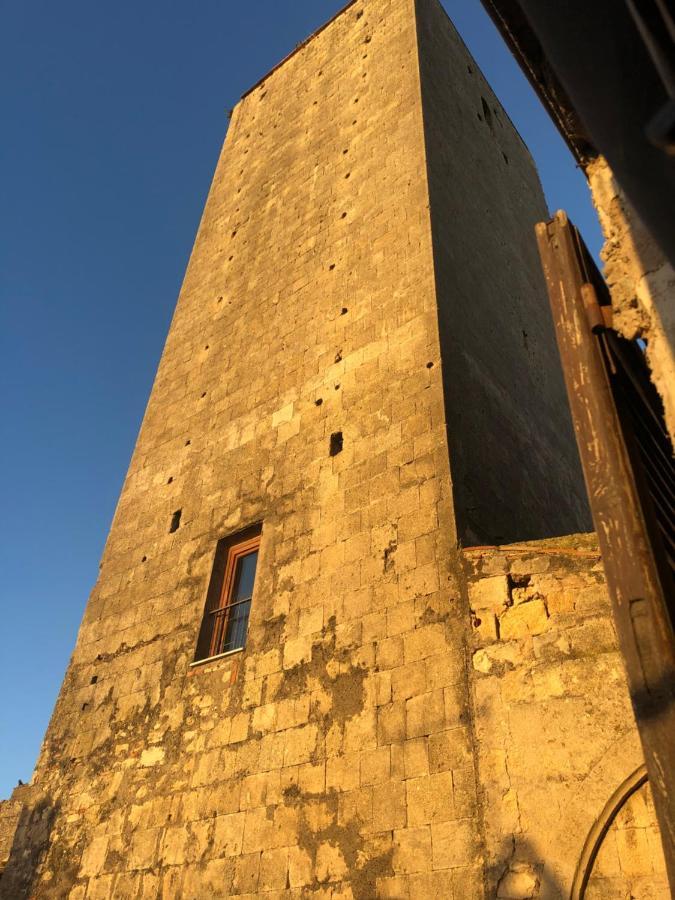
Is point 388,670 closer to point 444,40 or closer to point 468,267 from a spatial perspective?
point 468,267

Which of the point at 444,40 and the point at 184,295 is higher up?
the point at 444,40

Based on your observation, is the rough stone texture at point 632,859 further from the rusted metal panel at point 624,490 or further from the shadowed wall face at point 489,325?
the shadowed wall face at point 489,325

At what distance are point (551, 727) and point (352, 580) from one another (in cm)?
219

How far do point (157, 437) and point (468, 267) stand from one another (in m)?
5.03

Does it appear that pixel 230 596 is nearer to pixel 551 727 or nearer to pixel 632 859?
pixel 551 727

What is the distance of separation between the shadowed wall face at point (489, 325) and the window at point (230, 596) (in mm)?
2610

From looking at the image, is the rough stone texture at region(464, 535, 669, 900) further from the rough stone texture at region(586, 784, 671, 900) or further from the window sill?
the window sill

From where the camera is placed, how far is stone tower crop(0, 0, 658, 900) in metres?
4.75

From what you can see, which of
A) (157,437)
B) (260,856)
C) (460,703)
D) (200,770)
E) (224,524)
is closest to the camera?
(460,703)

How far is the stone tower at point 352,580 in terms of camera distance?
4.75m

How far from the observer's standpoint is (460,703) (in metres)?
4.98

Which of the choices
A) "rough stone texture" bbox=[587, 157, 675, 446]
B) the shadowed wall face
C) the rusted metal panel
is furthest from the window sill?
"rough stone texture" bbox=[587, 157, 675, 446]

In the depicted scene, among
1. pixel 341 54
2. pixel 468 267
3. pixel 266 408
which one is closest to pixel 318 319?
pixel 266 408

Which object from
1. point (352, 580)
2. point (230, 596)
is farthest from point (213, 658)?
point (352, 580)
